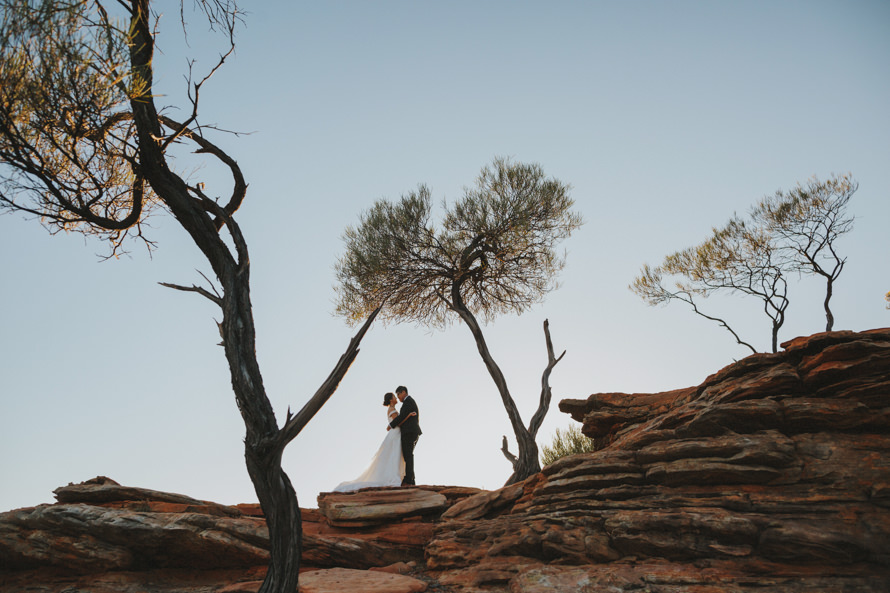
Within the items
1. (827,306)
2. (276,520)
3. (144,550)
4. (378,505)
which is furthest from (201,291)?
(827,306)

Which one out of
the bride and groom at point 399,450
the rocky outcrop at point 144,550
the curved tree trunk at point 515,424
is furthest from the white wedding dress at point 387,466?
the rocky outcrop at point 144,550

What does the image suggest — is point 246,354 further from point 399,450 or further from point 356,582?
point 399,450

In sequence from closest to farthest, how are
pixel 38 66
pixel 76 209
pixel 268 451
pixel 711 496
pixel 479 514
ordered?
pixel 38 66, pixel 268 451, pixel 76 209, pixel 711 496, pixel 479 514

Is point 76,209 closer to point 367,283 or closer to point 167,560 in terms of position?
point 167,560

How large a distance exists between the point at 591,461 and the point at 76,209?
845 cm

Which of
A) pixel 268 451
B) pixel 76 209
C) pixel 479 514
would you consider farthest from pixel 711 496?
pixel 76 209

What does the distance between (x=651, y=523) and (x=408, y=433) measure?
736cm

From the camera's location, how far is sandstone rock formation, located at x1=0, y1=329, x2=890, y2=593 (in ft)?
21.0

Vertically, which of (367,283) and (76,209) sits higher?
(367,283)

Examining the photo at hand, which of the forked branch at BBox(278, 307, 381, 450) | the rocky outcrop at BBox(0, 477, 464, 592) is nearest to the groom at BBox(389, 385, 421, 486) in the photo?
the rocky outcrop at BBox(0, 477, 464, 592)

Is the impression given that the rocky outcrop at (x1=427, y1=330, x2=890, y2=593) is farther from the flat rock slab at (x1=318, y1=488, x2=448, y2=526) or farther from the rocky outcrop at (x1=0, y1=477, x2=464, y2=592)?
the rocky outcrop at (x1=0, y1=477, x2=464, y2=592)

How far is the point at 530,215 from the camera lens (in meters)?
16.6

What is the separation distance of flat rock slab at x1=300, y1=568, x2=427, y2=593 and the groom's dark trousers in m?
5.40

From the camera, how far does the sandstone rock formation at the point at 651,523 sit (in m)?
6.41
